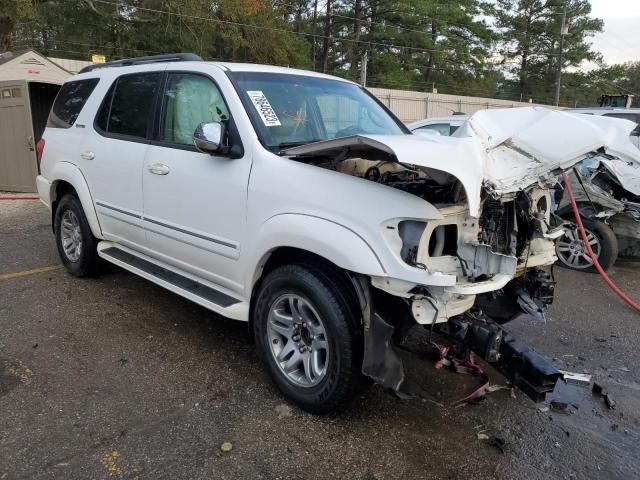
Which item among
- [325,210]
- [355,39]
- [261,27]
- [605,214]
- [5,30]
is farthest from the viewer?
[355,39]

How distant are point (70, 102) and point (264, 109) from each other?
2.85 metres

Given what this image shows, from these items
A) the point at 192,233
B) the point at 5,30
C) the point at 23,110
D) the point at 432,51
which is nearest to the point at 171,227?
the point at 192,233

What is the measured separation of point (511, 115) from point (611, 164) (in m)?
3.69

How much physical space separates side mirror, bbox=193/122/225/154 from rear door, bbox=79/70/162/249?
109 centimetres

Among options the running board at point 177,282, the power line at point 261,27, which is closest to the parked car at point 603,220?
the running board at point 177,282

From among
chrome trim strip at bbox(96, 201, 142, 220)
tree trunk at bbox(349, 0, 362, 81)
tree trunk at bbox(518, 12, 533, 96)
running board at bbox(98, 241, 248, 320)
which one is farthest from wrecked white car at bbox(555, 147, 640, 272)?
tree trunk at bbox(518, 12, 533, 96)

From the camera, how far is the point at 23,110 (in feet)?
33.2

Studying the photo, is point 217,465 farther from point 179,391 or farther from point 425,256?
point 425,256

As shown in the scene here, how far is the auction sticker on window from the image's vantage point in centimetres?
347

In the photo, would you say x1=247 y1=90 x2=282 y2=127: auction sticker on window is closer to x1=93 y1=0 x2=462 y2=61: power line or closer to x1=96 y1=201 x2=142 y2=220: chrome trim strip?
x1=96 y1=201 x2=142 y2=220: chrome trim strip

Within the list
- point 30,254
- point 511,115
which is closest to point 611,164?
point 511,115

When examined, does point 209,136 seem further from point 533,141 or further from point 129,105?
point 533,141

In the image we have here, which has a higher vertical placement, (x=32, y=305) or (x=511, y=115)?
(x=511, y=115)

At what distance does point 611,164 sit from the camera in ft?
20.6
